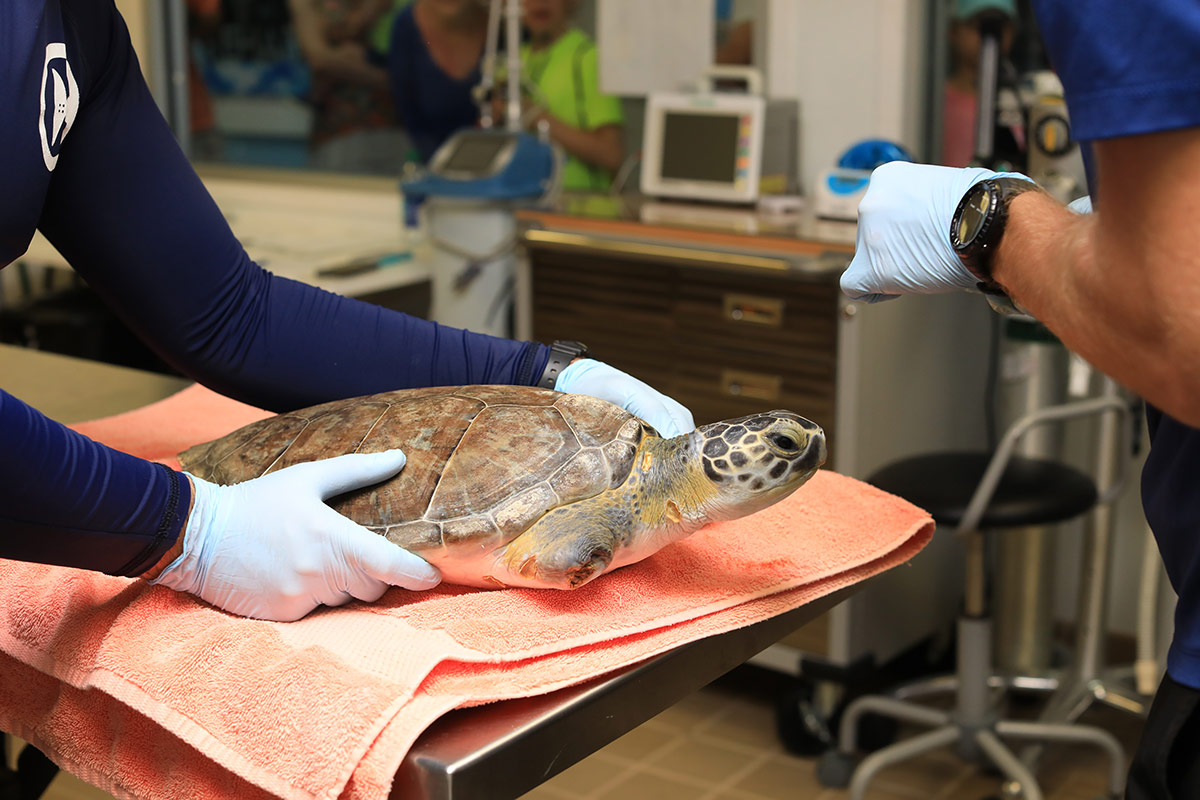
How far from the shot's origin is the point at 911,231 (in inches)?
42.0

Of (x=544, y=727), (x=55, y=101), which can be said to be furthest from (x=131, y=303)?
(x=544, y=727)

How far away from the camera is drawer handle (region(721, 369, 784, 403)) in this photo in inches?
96.2

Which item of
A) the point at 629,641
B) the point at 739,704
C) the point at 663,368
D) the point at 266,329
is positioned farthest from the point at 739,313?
the point at 629,641

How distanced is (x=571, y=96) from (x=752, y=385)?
4.04ft

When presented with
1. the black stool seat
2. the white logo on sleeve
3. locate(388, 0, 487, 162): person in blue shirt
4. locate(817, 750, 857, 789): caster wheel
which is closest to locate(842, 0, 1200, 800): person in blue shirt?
the white logo on sleeve

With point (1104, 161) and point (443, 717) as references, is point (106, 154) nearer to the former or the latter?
point (443, 717)

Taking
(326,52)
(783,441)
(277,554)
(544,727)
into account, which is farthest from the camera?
(326,52)

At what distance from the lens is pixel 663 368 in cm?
262

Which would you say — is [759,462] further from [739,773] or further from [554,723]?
[739,773]

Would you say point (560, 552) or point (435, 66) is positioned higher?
point (435, 66)

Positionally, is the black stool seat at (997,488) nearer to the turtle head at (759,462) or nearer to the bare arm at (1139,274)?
the turtle head at (759,462)

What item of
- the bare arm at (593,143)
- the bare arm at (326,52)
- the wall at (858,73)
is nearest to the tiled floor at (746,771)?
the wall at (858,73)

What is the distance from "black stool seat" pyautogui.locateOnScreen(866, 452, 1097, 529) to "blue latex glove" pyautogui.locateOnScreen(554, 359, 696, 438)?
0.84 meters

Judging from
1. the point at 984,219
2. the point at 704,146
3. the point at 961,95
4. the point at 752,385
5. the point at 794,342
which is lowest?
the point at 752,385
